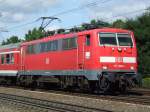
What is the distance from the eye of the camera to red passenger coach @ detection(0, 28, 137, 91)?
2278 centimetres

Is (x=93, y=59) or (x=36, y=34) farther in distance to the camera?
(x=36, y=34)

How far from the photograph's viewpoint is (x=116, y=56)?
23109 millimetres

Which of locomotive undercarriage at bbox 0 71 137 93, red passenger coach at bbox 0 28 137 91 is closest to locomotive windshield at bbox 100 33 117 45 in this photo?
red passenger coach at bbox 0 28 137 91

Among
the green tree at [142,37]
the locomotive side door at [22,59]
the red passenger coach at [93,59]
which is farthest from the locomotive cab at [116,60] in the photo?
the locomotive side door at [22,59]

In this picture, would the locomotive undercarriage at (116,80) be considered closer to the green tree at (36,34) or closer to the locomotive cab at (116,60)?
the locomotive cab at (116,60)

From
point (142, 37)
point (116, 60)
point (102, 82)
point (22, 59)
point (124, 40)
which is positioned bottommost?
point (102, 82)

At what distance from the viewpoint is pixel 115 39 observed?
2356 cm

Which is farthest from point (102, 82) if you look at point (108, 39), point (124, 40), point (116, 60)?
point (124, 40)

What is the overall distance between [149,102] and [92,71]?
4.66 m

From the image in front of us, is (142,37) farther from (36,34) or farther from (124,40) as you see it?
(36,34)

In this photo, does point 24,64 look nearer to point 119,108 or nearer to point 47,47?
point 47,47

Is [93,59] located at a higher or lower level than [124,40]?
lower

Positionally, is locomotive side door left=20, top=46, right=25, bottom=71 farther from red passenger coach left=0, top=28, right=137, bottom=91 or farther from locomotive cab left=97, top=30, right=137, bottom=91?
locomotive cab left=97, top=30, right=137, bottom=91

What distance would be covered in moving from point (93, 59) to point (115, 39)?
1.75 m
